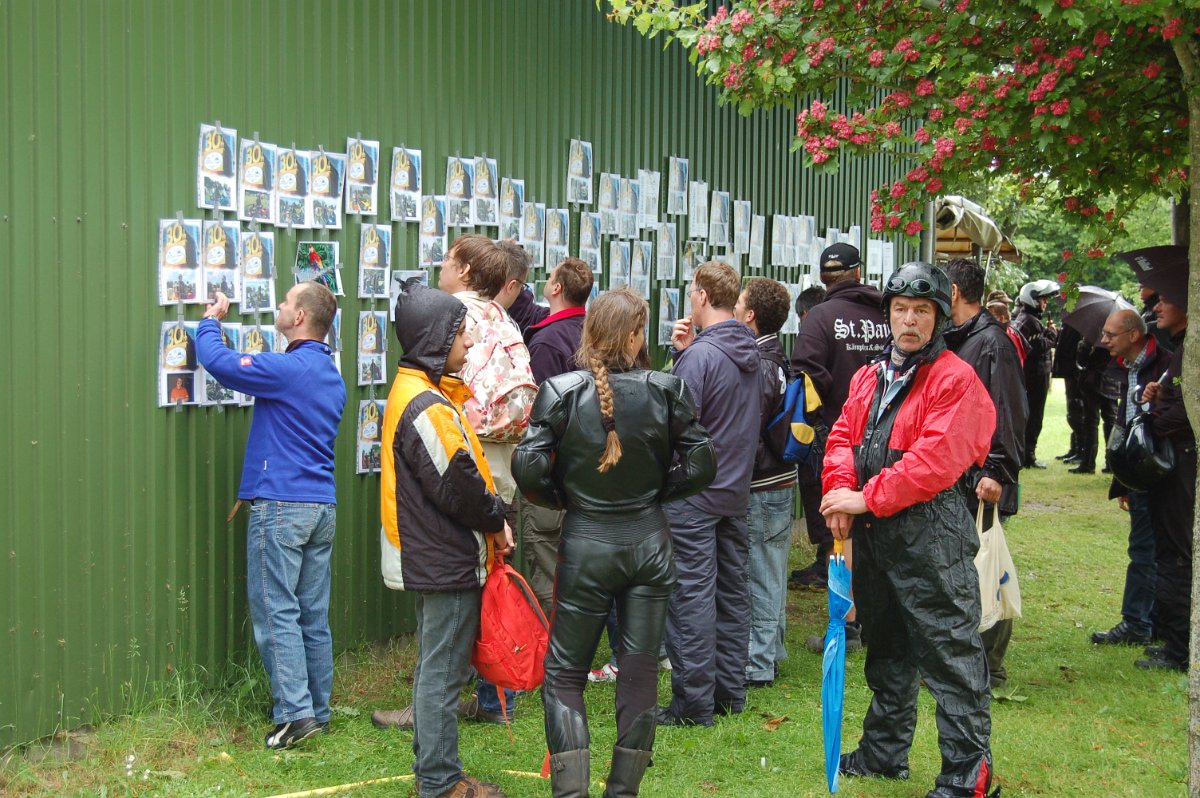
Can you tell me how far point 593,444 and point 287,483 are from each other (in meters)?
1.65

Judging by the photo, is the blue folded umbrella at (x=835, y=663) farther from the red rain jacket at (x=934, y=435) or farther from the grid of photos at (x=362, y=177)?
the grid of photos at (x=362, y=177)

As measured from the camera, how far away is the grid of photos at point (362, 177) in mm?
6332

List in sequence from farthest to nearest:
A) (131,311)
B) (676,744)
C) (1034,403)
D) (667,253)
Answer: (1034,403) < (667,253) < (676,744) < (131,311)

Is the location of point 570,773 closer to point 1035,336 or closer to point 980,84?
point 980,84

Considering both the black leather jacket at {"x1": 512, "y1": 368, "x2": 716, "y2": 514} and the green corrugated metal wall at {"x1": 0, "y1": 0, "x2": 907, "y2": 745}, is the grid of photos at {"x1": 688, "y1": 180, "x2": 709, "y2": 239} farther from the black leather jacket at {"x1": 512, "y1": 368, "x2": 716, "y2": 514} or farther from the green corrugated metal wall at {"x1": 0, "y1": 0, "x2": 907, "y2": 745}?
the black leather jacket at {"x1": 512, "y1": 368, "x2": 716, "y2": 514}

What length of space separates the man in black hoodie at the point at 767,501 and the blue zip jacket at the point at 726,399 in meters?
0.68

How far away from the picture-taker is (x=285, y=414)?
5.42m

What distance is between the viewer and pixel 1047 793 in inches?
205

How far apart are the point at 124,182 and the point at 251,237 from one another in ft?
2.31

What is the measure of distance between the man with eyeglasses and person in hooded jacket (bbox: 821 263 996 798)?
133 inches

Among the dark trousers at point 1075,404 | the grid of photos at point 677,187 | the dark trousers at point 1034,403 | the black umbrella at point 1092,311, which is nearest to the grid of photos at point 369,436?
the grid of photos at point 677,187

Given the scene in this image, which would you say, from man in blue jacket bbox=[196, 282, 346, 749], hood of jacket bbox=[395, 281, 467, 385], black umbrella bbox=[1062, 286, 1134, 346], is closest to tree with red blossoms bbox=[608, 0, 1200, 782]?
hood of jacket bbox=[395, 281, 467, 385]

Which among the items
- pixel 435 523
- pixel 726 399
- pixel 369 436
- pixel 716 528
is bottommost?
pixel 716 528

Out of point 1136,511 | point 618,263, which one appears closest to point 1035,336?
point 1136,511
